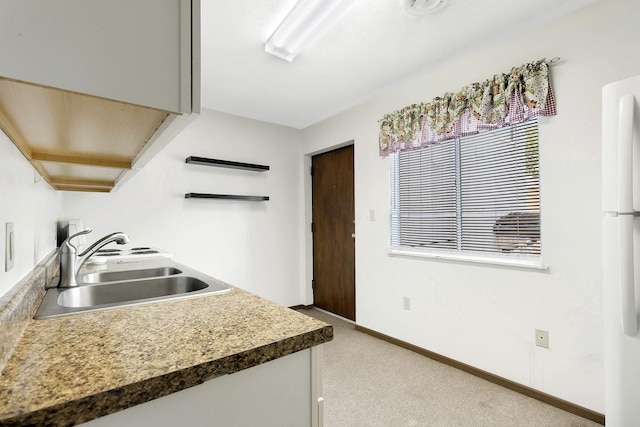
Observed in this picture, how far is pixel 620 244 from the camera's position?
48.8 inches

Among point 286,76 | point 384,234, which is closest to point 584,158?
point 384,234

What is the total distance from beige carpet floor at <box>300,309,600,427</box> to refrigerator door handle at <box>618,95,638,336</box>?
37.4 inches

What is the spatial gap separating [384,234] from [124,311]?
2435 mm

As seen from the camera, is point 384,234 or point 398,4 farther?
point 384,234

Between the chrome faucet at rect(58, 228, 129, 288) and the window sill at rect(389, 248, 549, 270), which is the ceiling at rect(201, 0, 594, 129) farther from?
the window sill at rect(389, 248, 549, 270)

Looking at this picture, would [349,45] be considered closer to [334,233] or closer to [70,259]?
[70,259]

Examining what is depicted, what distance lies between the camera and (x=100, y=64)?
1.60ft

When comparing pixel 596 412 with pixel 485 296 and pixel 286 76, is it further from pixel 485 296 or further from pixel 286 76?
pixel 286 76

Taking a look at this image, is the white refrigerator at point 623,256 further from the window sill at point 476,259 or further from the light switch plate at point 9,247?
the light switch plate at point 9,247

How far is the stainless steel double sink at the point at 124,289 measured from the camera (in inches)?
37.7

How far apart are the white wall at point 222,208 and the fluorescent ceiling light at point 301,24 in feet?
4.08

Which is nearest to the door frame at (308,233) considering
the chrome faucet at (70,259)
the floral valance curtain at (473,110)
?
the floral valance curtain at (473,110)

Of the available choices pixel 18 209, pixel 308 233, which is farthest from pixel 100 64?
pixel 308 233

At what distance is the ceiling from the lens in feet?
5.87
